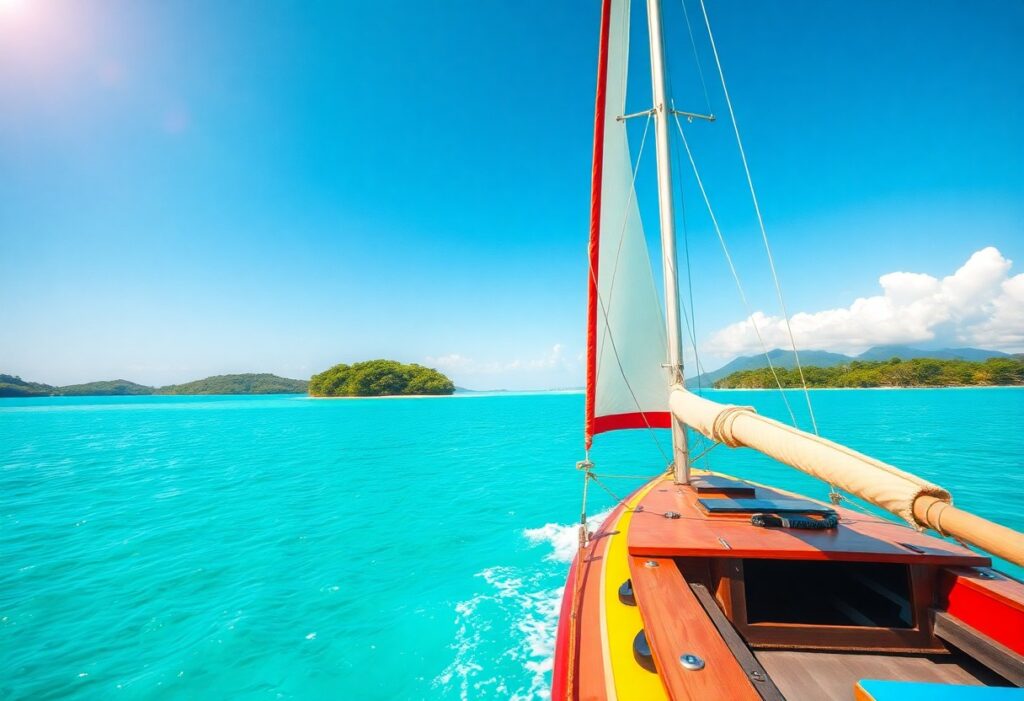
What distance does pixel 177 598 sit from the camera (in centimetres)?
860

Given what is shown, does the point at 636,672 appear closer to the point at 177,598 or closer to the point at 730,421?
the point at 730,421

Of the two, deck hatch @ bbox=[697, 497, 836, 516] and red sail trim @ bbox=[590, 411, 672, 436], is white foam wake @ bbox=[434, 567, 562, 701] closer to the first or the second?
deck hatch @ bbox=[697, 497, 836, 516]

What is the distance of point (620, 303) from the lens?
313 inches

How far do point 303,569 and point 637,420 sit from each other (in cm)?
936

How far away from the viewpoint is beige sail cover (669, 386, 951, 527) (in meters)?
2.56

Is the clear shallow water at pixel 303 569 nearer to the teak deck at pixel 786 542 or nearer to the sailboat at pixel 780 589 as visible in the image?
the sailboat at pixel 780 589

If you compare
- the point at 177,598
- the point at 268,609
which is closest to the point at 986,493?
the point at 268,609

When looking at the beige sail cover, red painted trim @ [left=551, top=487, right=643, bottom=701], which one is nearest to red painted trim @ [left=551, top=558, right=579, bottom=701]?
red painted trim @ [left=551, top=487, right=643, bottom=701]

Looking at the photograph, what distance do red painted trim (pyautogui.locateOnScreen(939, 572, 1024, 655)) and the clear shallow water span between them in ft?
17.0

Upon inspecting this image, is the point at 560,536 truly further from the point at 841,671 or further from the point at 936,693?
the point at 936,693

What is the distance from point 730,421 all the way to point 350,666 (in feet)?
24.1

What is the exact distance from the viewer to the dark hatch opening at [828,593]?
4.29 metres

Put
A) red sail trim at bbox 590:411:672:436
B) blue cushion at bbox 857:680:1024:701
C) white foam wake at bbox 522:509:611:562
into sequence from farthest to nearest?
1. white foam wake at bbox 522:509:611:562
2. red sail trim at bbox 590:411:672:436
3. blue cushion at bbox 857:680:1024:701

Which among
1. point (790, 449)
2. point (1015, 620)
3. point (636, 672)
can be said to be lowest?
point (636, 672)
